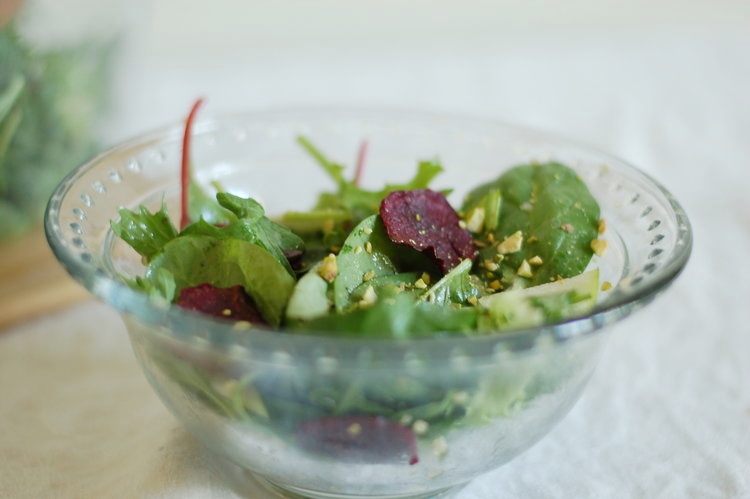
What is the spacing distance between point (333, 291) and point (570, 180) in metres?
0.28

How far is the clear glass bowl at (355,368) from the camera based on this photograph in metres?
0.51

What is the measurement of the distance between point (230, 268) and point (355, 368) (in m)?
0.18

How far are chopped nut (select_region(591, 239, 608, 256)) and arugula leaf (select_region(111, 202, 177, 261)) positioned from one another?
36 cm

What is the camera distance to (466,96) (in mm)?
1518

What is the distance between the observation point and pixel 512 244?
73 cm

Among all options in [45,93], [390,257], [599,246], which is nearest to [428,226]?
[390,257]

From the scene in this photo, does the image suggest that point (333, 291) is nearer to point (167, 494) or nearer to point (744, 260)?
point (167, 494)

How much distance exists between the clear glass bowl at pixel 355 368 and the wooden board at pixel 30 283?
0.26 m

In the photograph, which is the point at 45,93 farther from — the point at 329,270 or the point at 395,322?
the point at 395,322

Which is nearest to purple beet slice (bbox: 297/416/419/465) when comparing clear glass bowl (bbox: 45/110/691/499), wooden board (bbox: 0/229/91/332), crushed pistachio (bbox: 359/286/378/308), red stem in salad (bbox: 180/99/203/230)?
clear glass bowl (bbox: 45/110/691/499)

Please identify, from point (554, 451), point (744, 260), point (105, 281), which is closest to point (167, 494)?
point (105, 281)

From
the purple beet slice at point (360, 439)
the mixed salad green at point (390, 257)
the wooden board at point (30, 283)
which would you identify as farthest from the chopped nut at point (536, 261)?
the wooden board at point (30, 283)

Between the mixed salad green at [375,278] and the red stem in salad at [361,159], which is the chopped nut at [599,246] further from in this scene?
the red stem in salad at [361,159]

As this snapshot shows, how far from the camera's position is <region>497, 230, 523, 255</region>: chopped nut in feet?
2.39
